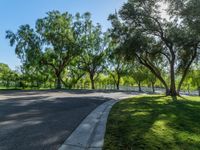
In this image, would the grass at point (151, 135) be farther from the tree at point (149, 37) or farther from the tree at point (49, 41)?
the tree at point (49, 41)

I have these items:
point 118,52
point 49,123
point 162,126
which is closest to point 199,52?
point 118,52

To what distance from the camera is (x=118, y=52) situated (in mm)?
20266

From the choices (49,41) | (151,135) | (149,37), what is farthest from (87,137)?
(49,41)

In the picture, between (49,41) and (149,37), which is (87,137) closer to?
(149,37)

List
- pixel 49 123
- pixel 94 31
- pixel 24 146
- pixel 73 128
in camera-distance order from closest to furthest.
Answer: pixel 24 146 → pixel 73 128 → pixel 49 123 → pixel 94 31

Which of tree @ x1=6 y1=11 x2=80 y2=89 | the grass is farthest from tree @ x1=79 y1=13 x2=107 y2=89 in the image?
the grass

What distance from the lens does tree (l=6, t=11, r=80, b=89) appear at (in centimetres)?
3372

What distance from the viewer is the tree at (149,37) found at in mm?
18953

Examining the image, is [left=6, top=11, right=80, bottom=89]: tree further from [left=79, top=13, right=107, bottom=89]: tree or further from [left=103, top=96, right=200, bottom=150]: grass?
[left=103, top=96, right=200, bottom=150]: grass

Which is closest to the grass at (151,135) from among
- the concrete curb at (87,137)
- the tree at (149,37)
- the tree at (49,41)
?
the concrete curb at (87,137)

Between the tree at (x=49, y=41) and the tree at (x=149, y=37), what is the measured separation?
14894 millimetres

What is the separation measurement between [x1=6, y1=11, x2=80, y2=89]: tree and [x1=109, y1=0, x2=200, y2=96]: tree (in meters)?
14.9

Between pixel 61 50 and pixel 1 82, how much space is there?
32.5 ft

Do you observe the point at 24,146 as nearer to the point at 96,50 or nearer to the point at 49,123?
the point at 49,123
